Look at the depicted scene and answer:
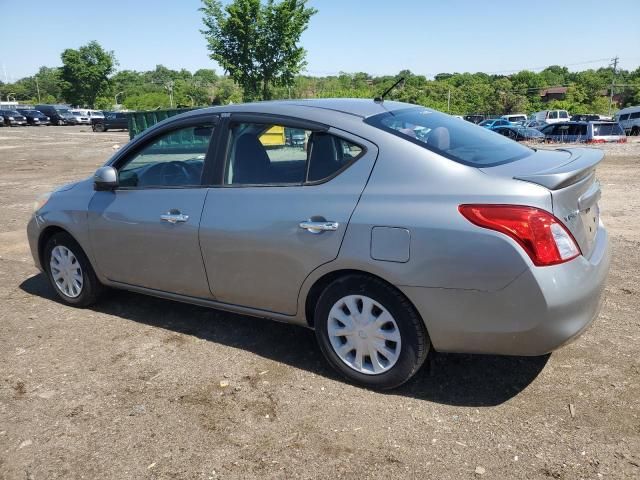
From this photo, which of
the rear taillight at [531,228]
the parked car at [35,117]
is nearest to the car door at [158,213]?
the rear taillight at [531,228]

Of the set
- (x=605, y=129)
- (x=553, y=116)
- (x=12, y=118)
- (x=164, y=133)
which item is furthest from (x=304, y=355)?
(x=12, y=118)

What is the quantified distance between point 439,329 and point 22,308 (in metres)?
3.68

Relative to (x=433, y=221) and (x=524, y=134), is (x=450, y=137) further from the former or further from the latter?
(x=524, y=134)

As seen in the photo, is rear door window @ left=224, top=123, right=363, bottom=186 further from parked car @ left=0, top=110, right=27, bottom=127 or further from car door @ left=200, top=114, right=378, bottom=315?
parked car @ left=0, top=110, right=27, bottom=127

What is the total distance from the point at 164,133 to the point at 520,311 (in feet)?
8.94

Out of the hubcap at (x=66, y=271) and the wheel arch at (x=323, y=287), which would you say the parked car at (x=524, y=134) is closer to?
the hubcap at (x=66, y=271)

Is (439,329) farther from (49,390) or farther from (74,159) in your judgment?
(74,159)

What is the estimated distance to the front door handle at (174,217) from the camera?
12.0 ft

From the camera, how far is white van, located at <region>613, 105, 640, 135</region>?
38031 millimetres

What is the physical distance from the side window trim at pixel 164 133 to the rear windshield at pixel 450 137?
111 cm

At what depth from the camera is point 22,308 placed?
4672 mm

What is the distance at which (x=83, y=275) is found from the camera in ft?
14.6

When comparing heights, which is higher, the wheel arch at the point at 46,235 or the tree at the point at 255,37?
the tree at the point at 255,37

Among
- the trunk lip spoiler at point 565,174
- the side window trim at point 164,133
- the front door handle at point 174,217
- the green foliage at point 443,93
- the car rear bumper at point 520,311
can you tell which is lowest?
the car rear bumper at point 520,311
